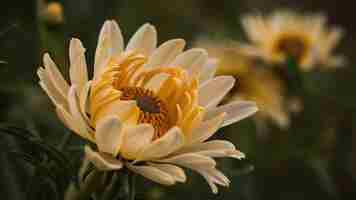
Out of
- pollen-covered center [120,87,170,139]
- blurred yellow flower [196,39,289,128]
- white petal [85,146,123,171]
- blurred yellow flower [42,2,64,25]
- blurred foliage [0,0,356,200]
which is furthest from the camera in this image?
blurred yellow flower [196,39,289,128]

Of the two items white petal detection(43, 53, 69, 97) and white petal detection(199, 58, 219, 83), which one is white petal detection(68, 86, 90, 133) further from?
white petal detection(199, 58, 219, 83)

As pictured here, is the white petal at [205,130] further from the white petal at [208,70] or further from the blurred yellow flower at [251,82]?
the blurred yellow flower at [251,82]

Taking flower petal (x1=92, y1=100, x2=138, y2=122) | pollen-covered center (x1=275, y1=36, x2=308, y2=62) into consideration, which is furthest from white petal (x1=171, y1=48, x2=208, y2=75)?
pollen-covered center (x1=275, y1=36, x2=308, y2=62)

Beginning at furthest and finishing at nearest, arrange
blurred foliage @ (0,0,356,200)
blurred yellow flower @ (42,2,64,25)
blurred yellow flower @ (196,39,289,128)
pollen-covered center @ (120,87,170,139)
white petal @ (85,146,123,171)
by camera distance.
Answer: blurred yellow flower @ (196,39,289,128) < blurred foliage @ (0,0,356,200) < blurred yellow flower @ (42,2,64,25) < pollen-covered center @ (120,87,170,139) < white petal @ (85,146,123,171)

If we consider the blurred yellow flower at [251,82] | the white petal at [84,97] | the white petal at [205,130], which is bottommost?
the blurred yellow flower at [251,82]

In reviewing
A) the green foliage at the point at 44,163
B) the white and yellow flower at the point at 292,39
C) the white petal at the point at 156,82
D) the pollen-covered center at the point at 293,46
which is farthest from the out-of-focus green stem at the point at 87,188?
the pollen-covered center at the point at 293,46

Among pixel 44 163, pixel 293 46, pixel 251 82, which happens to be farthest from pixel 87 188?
pixel 293 46

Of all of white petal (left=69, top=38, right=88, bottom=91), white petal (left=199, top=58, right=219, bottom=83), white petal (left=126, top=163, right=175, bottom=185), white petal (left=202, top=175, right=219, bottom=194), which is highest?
white petal (left=69, top=38, right=88, bottom=91)

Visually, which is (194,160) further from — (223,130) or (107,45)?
(223,130)
